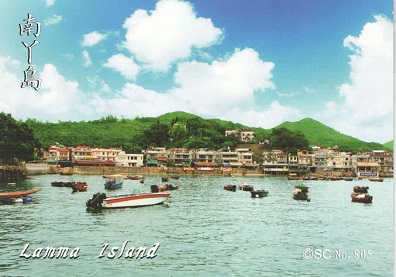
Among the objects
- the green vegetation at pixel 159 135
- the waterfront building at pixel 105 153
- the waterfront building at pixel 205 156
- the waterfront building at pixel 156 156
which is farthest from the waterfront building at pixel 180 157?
the waterfront building at pixel 105 153

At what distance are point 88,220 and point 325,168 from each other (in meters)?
44.2

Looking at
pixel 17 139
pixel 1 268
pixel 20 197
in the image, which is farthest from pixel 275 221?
pixel 17 139

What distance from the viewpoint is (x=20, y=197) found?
16.1 m

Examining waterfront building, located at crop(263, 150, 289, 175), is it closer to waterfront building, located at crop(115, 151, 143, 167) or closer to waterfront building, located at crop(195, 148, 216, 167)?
waterfront building, located at crop(195, 148, 216, 167)

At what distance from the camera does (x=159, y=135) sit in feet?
166

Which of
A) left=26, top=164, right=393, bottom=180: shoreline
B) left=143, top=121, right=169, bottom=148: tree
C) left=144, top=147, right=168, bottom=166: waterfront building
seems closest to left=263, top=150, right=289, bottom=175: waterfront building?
left=26, top=164, right=393, bottom=180: shoreline

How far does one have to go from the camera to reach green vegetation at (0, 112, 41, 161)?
27438 millimetres

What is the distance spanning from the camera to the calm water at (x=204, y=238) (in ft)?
25.0

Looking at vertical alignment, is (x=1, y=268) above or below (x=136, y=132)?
below

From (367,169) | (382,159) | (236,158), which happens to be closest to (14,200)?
(236,158)

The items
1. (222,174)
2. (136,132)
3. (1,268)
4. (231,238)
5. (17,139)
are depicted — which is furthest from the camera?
(136,132)

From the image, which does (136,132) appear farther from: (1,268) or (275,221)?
(1,268)

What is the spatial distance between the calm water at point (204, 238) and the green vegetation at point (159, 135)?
1182 inches

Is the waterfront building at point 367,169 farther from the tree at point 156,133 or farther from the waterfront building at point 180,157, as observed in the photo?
the tree at point 156,133
